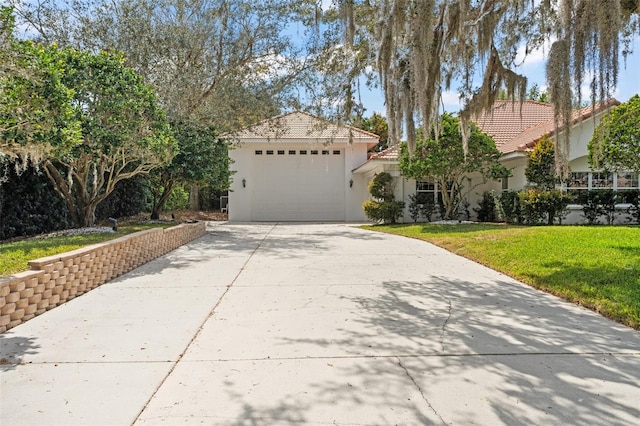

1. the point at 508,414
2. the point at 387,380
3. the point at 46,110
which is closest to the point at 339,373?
the point at 387,380

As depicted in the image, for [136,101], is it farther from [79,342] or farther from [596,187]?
[596,187]

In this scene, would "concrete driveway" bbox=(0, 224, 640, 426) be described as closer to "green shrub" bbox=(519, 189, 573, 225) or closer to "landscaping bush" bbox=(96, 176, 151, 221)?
"green shrub" bbox=(519, 189, 573, 225)

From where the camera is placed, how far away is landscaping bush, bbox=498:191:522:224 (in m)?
13.8

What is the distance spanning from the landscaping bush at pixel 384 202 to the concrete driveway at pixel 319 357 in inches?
381

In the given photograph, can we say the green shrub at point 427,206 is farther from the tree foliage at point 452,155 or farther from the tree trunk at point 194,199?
the tree trunk at point 194,199

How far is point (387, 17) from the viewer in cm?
697

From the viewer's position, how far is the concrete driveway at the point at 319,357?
2.75m

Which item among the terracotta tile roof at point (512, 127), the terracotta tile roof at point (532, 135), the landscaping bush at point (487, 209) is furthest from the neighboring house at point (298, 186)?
the terracotta tile roof at point (532, 135)

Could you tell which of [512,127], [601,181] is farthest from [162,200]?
[601,181]

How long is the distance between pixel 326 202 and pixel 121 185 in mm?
8684

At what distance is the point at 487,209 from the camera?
16.5m

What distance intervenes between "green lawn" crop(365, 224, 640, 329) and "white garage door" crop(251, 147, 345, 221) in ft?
27.8

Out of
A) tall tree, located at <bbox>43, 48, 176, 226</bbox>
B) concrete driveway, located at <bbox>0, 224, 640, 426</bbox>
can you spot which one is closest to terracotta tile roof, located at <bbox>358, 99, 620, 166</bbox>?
tall tree, located at <bbox>43, 48, 176, 226</bbox>

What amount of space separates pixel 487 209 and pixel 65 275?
14520 millimetres
